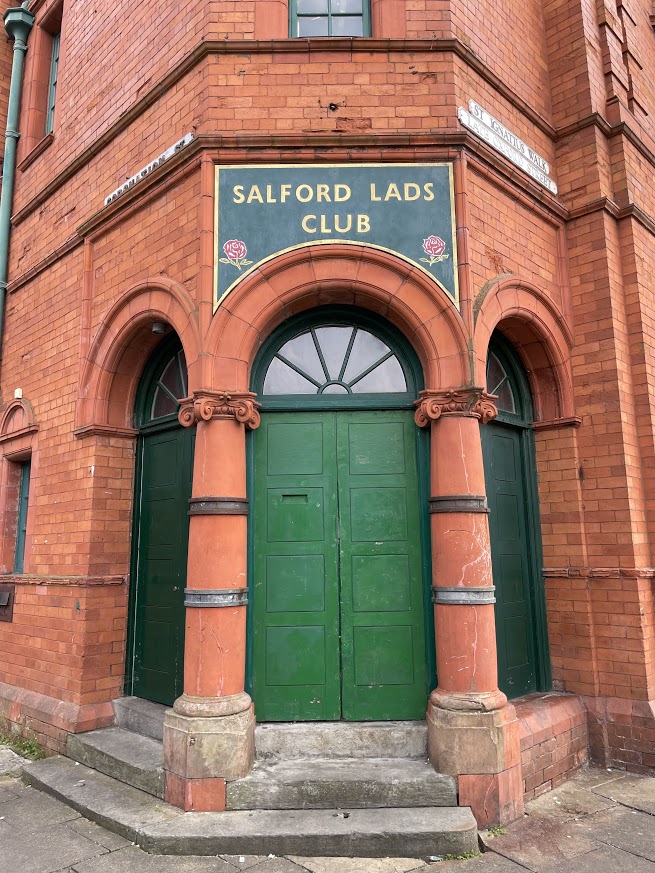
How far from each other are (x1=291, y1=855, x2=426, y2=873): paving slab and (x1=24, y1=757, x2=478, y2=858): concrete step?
0.04m

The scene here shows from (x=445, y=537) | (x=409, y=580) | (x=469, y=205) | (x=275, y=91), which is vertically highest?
(x=275, y=91)

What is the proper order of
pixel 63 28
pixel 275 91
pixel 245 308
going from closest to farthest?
pixel 245 308 → pixel 275 91 → pixel 63 28

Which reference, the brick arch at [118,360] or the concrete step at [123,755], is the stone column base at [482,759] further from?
the brick arch at [118,360]

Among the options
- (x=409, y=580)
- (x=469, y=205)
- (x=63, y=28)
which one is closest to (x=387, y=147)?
(x=469, y=205)

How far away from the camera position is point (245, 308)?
4.91 meters

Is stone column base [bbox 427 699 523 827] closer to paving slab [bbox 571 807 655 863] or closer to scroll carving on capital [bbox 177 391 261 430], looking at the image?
paving slab [bbox 571 807 655 863]

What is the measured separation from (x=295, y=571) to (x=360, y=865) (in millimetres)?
1962

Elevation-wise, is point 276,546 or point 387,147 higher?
point 387,147

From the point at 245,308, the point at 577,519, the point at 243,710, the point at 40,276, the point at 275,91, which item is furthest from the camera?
the point at 40,276

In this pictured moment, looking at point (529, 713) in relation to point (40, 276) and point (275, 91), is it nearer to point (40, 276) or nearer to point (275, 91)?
point (275, 91)

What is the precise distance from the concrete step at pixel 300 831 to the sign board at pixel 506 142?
5263 millimetres

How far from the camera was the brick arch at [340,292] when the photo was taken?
4.84 m

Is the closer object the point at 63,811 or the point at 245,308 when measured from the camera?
the point at 63,811

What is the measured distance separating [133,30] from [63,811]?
7158 millimetres
